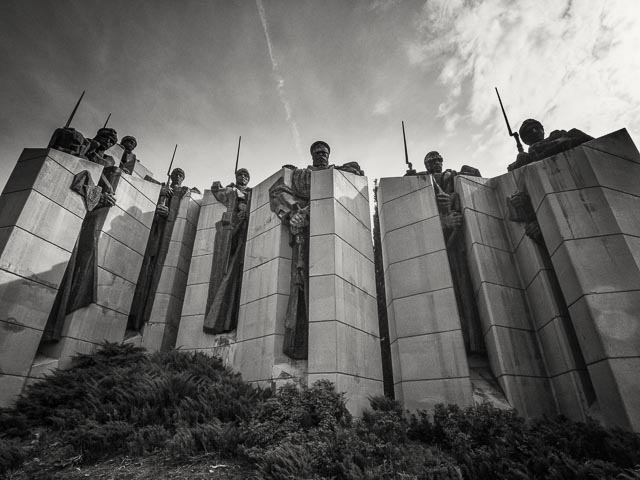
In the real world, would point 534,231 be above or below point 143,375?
above

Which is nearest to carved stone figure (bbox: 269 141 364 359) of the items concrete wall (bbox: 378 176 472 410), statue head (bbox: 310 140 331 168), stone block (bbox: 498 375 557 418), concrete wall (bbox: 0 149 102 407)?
statue head (bbox: 310 140 331 168)

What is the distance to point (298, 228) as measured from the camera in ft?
34.5

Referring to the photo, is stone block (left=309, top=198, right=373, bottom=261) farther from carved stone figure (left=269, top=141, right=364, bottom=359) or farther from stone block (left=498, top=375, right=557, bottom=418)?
stone block (left=498, top=375, right=557, bottom=418)

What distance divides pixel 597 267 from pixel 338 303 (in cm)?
555

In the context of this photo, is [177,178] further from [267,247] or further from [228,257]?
[267,247]

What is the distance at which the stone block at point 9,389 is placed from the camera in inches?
315

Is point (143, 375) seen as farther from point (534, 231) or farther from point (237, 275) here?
point (534, 231)

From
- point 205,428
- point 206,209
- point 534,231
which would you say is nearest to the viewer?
point 205,428

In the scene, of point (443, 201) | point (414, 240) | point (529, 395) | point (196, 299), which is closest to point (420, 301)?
point (414, 240)

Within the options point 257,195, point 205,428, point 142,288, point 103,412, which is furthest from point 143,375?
point 257,195

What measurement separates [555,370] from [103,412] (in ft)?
32.1

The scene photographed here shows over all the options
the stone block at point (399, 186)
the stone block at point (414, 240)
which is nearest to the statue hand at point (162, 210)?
the stone block at point (399, 186)

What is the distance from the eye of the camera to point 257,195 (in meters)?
12.7

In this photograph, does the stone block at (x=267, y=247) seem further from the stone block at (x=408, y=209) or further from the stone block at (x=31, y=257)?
the stone block at (x=31, y=257)
